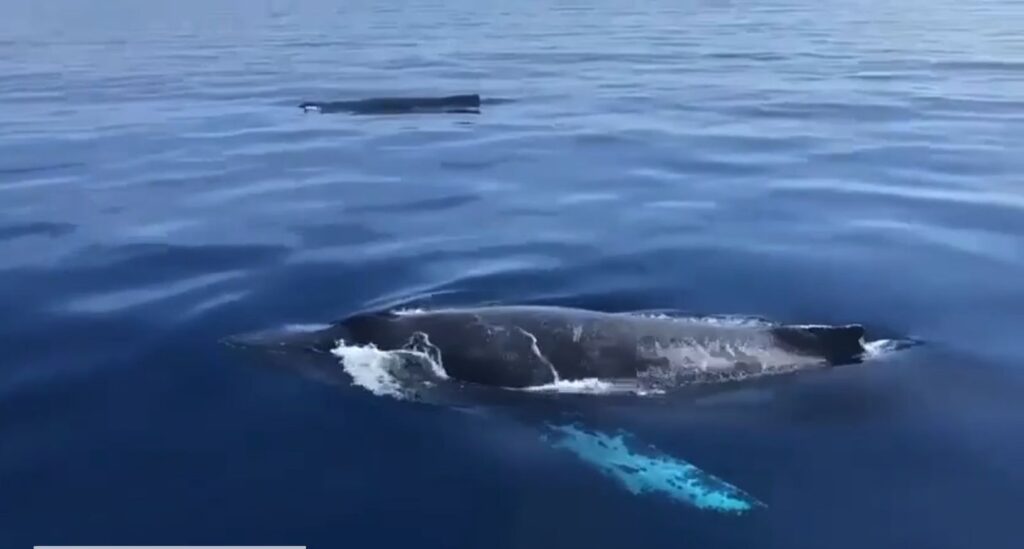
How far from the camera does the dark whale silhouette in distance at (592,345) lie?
41.5 feet

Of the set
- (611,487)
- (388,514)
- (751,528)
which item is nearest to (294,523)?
(388,514)

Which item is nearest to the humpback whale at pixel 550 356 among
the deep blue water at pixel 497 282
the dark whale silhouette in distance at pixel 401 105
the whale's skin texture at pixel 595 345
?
the whale's skin texture at pixel 595 345

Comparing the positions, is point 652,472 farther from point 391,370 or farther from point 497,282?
point 497,282

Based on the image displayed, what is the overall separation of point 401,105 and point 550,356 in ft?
72.1

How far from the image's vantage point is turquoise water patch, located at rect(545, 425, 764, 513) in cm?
1045

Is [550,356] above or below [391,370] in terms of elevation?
above

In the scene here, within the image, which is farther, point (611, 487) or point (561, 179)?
point (561, 179)

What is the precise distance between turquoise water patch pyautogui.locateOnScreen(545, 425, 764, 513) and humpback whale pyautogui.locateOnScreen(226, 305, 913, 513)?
0.10m

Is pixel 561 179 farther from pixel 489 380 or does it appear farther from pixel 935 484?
pixel 935 484

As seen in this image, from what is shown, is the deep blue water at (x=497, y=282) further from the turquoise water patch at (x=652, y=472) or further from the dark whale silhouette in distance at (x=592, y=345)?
the dark whale silhouette in distance at (x=592, y=345)

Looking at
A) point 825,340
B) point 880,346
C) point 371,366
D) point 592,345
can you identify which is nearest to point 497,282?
point 371,366

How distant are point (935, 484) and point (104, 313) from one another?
33.6ft

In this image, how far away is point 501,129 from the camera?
2989cm

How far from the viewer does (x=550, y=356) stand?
501 inches
